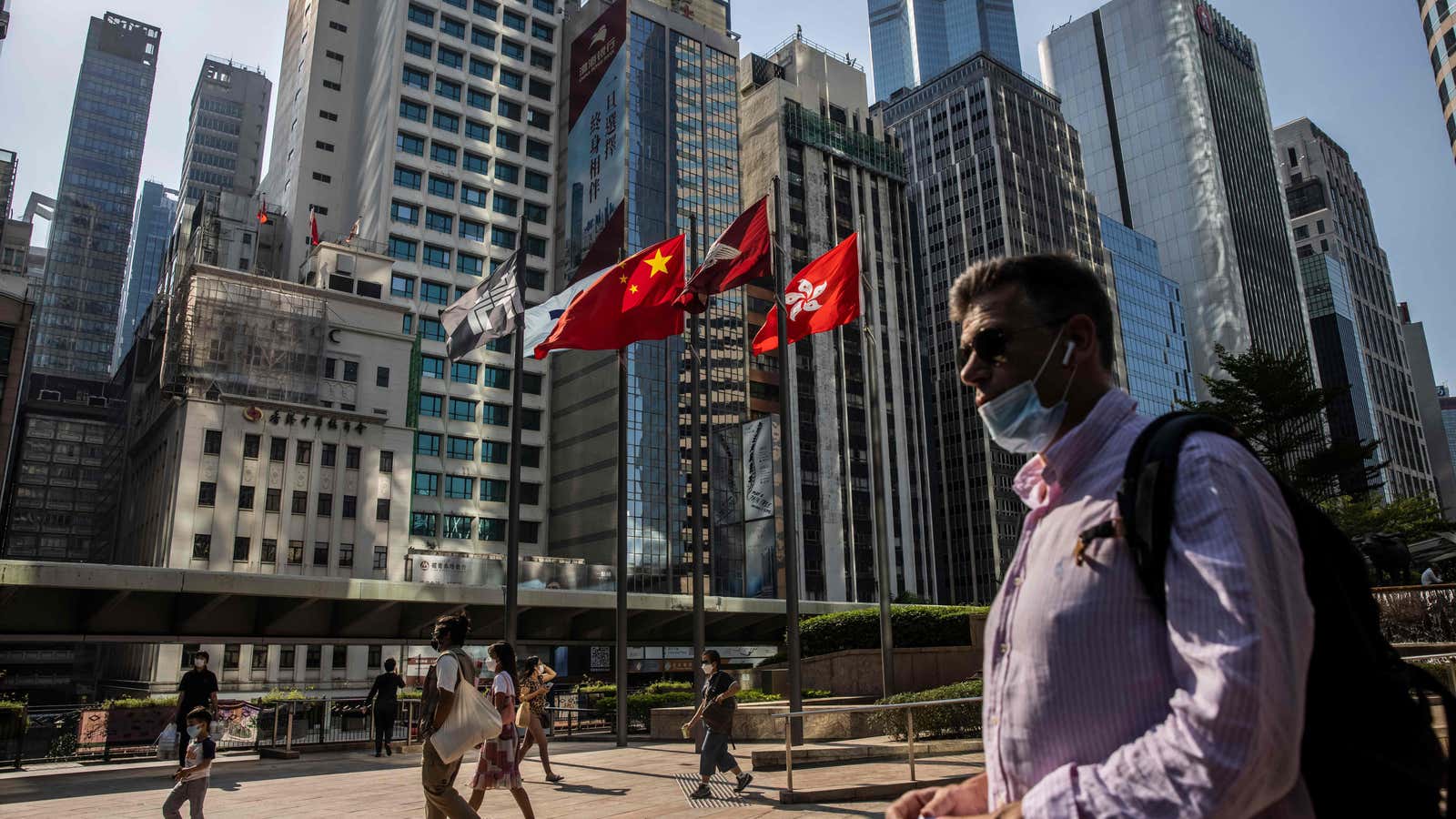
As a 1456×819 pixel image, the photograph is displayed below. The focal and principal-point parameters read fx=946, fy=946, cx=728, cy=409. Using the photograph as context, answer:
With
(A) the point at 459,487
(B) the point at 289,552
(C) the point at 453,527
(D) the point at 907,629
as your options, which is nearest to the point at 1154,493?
(D) the point at 907,629

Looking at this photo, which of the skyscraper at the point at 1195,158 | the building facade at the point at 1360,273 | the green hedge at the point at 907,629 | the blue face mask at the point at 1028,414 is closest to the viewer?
the blue face mask at the point at 1028,414

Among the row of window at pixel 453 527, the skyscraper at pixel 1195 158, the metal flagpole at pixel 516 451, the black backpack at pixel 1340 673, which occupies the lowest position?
the black backpack at pixel 1340 673

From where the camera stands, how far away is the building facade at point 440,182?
71.1m

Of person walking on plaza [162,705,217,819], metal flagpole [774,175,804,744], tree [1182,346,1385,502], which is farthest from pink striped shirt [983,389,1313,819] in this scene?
tree [1182,346,1385,502]

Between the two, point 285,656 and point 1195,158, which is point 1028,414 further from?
point 1195,158

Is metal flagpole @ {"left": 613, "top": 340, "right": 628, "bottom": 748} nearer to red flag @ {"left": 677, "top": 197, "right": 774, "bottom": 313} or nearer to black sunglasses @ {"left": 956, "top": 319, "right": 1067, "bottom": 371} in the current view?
red flag @ {"left": 677, "top": 197, "right": 774, "bottom": 313}

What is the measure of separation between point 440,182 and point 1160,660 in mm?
79960

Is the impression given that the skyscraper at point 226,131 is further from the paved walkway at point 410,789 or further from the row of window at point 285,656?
the paved walkway at point 410,789

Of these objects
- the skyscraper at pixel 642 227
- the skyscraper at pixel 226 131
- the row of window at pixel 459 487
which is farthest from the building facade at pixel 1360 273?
the skyscraper at pixel 226 131

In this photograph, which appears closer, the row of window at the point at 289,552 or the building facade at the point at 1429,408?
the row of window at the point at 289,552

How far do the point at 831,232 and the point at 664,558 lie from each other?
3951cm

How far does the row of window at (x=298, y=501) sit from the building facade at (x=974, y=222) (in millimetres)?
59120

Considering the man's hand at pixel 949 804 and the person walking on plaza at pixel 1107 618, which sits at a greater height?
the person walking on plaza at pixel 1107 618

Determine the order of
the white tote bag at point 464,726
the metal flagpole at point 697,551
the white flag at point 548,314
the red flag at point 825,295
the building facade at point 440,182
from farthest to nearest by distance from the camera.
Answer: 1. the building facade at point 440,182
2. the white flag at point 548,314
3. the red flag at point 825,295
4. the metal flagpole at point 697,551
5. the white tote bag at point 464,726
